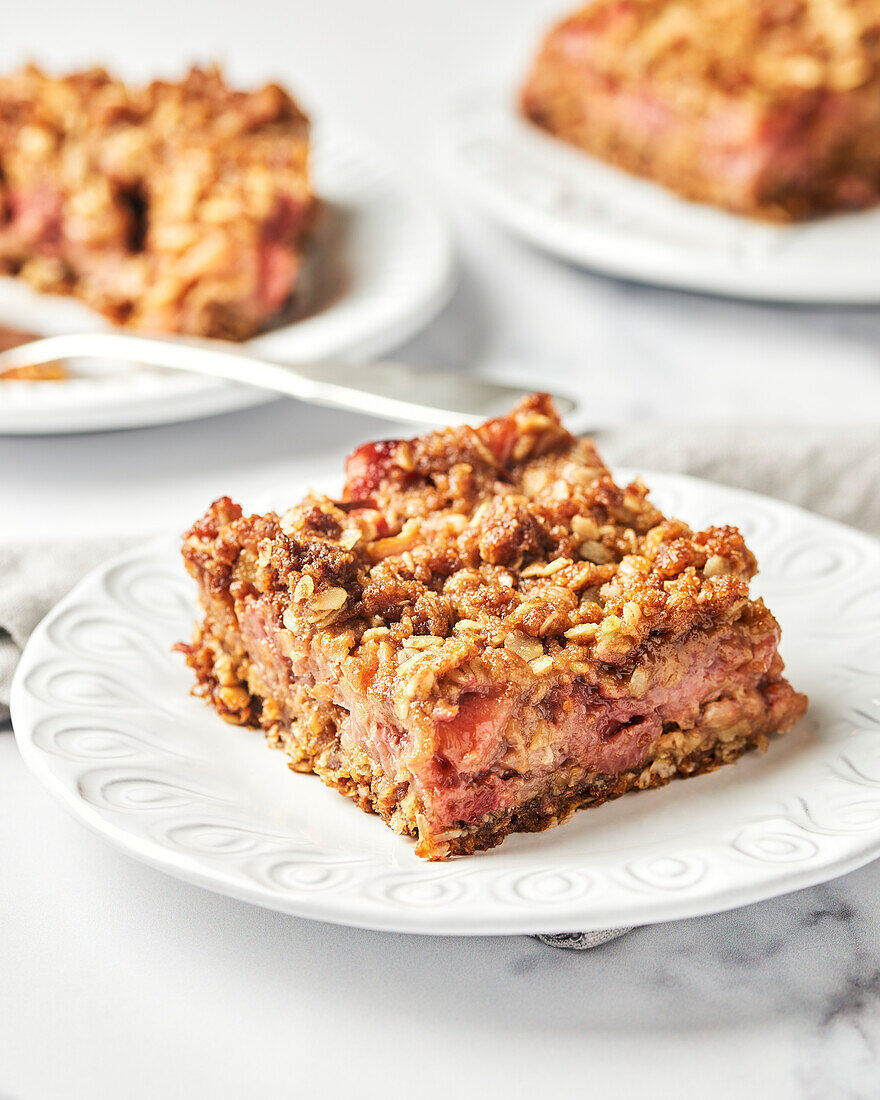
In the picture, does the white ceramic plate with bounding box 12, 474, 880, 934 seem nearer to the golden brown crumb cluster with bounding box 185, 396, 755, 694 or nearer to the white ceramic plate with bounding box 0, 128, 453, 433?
the golden brown crumb cluster with bounding box 185, 396, 755, 694

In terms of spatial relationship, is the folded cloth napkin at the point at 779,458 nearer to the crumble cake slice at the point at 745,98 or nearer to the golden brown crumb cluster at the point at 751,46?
the crumble cake slice at the point at 745,98

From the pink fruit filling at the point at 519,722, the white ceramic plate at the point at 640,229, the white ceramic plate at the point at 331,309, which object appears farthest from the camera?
the white ceramic plate at the point at 640,229

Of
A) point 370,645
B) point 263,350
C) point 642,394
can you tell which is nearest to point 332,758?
point 370,645

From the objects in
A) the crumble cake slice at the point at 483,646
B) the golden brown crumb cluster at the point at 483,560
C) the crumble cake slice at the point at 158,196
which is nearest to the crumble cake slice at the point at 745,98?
the crumble cake slice at the point at 158,196

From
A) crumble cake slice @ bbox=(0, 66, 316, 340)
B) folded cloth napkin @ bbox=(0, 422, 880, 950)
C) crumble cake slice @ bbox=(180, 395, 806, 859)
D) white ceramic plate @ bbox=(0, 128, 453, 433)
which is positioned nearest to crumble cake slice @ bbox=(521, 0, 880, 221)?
white ceramic plate @ bbox=(0, 128, 453, 433)

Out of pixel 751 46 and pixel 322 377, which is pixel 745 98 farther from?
pixel 322 377

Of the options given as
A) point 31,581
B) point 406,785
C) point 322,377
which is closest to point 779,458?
point 322,377

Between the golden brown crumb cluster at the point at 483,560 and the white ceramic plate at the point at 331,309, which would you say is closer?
the golden brown crumb cluster at the point at 483,560
